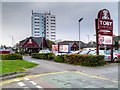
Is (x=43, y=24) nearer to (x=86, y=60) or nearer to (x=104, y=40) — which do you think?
(x=104, y=40)

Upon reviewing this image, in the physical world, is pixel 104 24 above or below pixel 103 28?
above

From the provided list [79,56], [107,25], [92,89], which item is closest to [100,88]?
[92,89]

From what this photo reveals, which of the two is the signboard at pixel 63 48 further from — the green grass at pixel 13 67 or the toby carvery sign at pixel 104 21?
the green grass at pixel 13 67

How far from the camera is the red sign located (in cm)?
2473

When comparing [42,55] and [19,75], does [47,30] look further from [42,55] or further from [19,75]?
[19,75]

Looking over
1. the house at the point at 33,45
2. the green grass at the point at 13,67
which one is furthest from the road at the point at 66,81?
the house at the point at 33,45

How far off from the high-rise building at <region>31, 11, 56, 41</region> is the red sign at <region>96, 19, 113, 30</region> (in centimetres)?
13194

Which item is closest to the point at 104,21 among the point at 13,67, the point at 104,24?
the point at 104,24

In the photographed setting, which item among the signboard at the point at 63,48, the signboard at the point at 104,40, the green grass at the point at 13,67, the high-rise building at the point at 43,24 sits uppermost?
the high-rise building at the point at 43,24

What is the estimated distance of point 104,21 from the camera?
2530 cm

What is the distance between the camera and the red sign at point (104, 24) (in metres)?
24.7

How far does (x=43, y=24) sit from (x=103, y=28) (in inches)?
5497

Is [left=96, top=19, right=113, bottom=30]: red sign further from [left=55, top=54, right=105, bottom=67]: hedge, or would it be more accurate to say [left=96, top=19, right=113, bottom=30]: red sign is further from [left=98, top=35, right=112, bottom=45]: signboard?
[left=55, top=54, right=105, bottom=67]: hedge

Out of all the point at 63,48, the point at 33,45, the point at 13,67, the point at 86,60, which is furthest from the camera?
the point at 33,45
